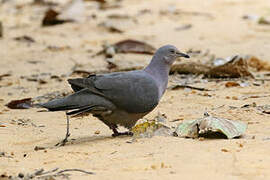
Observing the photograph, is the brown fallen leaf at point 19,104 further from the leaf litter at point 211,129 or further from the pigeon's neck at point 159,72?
the leaf litter at point 211,129

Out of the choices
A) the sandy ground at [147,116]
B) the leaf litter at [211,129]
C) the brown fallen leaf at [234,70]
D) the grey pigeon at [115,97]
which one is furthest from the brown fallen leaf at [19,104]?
the leaf litter at [211,129]

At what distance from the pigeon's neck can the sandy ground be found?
20.1 inches

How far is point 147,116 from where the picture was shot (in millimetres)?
5199

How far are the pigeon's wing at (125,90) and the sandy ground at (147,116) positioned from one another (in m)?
0.28

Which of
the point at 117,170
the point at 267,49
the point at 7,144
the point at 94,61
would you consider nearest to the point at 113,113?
the point at 7,144

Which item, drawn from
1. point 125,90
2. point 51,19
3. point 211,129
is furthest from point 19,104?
point 51,19

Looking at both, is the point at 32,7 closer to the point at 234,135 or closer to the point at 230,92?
the point at 230,92

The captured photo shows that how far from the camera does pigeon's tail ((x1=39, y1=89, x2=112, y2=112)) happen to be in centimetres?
405

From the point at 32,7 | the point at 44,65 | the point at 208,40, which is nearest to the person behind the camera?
the point at 44,65

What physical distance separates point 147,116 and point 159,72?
0.84 metres

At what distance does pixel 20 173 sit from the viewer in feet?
10.3

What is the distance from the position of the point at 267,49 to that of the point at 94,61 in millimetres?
2317

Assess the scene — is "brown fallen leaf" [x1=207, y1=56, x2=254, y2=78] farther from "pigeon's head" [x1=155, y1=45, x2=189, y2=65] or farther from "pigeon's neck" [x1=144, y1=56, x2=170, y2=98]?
"pigeon's neck" [x1=144, y1=56, x2=170, y2=98]

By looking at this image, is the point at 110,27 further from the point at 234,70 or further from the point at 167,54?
the point at 167,54
